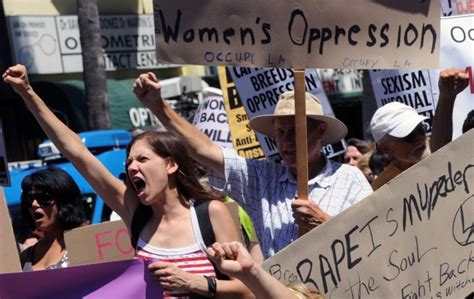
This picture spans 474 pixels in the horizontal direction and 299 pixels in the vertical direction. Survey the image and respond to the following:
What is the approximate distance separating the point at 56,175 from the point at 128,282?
1331 mm


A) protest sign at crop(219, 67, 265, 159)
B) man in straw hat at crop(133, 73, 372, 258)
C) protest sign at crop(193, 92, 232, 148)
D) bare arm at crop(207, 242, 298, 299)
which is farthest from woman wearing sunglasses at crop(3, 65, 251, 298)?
protest sign at crop(193, 92, 232, 148)

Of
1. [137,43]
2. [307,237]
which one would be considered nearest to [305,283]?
[307,237]

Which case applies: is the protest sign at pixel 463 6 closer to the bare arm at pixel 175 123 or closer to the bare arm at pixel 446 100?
the bare arm at pixel 446 100

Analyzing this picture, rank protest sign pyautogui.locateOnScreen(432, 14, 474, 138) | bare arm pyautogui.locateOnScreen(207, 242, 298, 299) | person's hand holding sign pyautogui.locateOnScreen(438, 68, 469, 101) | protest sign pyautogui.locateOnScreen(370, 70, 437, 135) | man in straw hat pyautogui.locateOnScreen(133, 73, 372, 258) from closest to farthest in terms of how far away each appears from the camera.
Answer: bare arm pyautogui.locateOnScreen(207, 242, 298, 299)
man in straw hat pyautogui.locateOnScreen(133, 73, 372, 258)
person's hand holding sign pyautogui.locateOnScreen(438, 68, 469, 101)
protest sign pyautogui.locateOnScreen(432, 14, 474, 138)
protest sign pyautogui.locateOnScreen(370, 70, 437, 135)

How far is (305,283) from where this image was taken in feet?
10.3

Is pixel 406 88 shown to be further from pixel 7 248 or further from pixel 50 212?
pixel 7 248

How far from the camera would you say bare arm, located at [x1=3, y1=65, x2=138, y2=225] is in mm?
3479

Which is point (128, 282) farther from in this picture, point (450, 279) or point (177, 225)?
point (450, 279)

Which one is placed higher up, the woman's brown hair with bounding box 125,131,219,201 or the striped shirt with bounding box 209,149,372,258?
the woman's brown hair with bounding box 125,131,219,201

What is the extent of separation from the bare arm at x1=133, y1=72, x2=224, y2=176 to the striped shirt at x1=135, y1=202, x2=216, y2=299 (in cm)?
43

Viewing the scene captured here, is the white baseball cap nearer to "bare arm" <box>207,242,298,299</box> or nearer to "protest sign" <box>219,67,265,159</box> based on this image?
"bare arm" <box>207,242,298,299</box>

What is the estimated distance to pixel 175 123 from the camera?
11.7ft

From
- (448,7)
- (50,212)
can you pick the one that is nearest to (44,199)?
(50,212)

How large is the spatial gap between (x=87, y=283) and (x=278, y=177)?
88 centimetres
